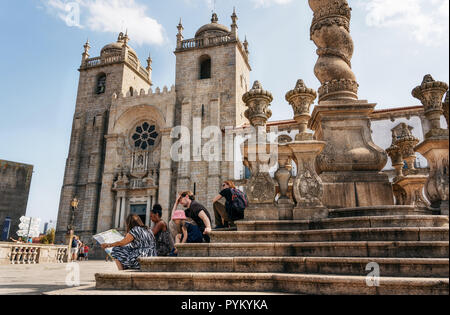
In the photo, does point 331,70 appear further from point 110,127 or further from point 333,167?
point 110,127

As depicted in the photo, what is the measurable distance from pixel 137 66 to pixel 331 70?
28.8m

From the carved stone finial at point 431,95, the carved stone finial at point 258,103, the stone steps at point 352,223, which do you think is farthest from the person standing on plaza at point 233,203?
the carved stone finial at point 431,95

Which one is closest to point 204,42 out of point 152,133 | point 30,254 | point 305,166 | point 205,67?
point 205,67

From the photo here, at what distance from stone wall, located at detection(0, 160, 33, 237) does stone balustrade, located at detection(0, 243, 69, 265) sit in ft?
41.4

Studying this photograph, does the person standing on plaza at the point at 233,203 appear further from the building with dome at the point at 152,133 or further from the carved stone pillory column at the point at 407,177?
the building with dome at the point at 152,133

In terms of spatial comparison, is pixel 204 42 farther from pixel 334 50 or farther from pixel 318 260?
pixel 318 260

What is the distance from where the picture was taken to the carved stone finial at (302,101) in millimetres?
5141

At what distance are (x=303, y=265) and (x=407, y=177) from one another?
4.18 meters

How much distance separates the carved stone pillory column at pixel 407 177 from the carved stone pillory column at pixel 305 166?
107 inches

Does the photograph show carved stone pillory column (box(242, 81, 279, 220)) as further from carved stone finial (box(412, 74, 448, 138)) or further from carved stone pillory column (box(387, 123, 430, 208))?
carved stone pillory column (box(387, 123, 430, 208))

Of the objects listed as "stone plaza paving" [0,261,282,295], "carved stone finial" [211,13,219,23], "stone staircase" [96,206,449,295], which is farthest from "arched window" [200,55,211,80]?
"stone staircase" [96,206,449,295]

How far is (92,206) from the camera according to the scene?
2436 cm

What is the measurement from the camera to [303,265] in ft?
11.4

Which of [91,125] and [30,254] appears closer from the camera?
[30,254]
